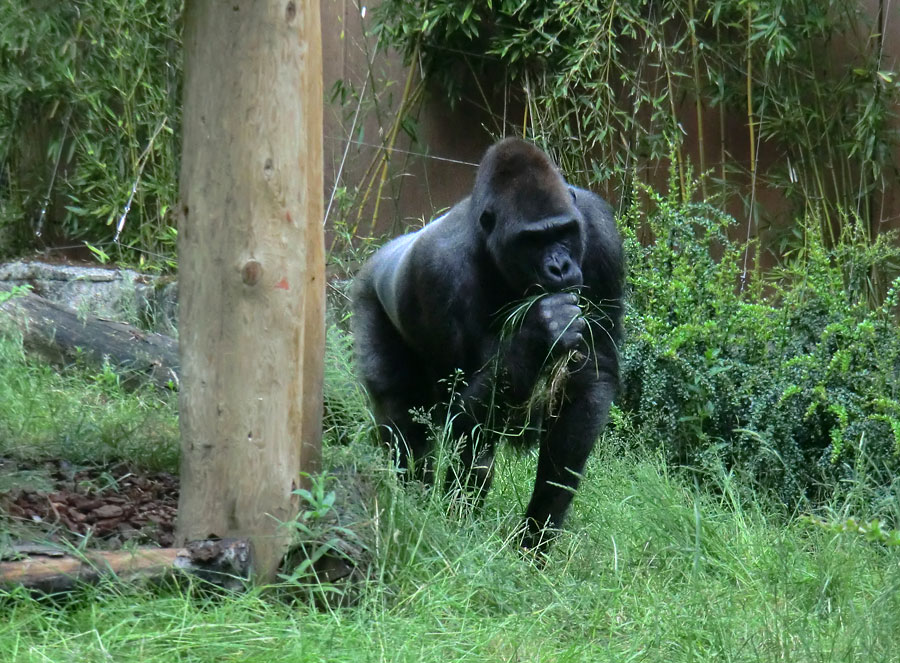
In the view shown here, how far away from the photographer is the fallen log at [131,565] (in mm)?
2158

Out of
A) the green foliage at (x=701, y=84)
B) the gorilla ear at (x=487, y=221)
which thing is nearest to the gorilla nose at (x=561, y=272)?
the gorilla ear at (x=487, y=221)

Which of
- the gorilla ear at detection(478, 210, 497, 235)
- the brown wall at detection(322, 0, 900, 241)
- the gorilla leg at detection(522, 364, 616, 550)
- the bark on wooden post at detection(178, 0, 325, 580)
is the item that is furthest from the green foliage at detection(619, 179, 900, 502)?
the bark on wooden post at detection(178, 0, 325, 580)

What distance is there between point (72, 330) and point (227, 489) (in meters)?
2.55

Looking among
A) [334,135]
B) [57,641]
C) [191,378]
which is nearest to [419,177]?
[334,135]

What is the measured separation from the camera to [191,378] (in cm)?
239

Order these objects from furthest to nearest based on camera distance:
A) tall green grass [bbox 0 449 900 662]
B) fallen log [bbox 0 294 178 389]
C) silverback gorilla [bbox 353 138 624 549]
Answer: fallen log [bbox 0 294 178 389] → silverback gorilla [bbox 353 138 624 549] → tall green grass [bbox 0 449 900 662]

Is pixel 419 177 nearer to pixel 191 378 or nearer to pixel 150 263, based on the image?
pixel 150 263

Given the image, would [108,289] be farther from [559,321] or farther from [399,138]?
[559,321]

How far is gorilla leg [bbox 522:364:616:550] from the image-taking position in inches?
126

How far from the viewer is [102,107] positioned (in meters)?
6.30

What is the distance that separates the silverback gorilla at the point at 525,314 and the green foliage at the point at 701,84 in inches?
76.4

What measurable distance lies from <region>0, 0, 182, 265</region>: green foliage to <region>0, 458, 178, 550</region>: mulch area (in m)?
3.20

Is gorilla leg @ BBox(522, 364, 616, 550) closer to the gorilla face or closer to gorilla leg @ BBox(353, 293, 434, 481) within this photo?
the gorilla face

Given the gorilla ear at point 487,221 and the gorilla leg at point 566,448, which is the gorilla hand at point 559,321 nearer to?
the gorilla leg at point 566,448
